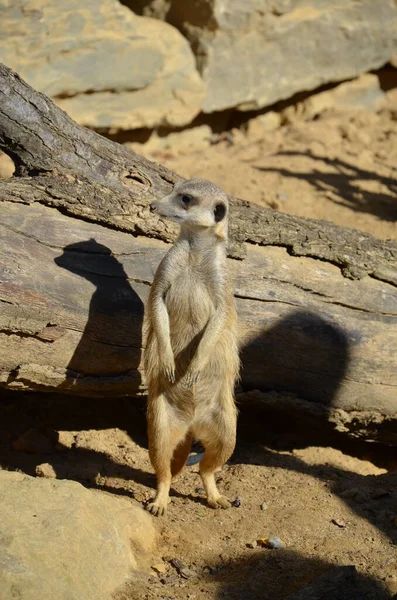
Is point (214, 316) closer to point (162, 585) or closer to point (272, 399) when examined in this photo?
point (272, 399)

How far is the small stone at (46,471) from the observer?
12.9 feet

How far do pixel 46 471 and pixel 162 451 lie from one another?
2.20ft

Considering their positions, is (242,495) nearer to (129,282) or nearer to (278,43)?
(129,282)

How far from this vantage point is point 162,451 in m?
3.65

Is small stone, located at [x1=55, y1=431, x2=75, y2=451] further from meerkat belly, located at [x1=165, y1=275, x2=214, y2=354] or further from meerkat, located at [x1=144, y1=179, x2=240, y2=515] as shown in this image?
meerkat belly, located at [x1=165, y1=275, x2=214, y2=354]

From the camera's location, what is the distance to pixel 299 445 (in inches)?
188

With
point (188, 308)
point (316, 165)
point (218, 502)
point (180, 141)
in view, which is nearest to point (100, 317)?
point (188, 308)

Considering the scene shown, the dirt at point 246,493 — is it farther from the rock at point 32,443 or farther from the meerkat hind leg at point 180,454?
the meerkat hind leg at point 180,454

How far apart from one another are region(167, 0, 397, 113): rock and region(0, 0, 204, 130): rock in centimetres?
25

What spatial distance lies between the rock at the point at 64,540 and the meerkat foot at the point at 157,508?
0.38 ft

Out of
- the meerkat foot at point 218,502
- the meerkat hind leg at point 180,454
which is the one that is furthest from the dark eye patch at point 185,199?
the meerkat foot at point 218,502

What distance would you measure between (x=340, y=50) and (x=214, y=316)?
558 centimetres

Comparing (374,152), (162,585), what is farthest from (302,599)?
(374,152)

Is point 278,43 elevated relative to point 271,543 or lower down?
elevated
